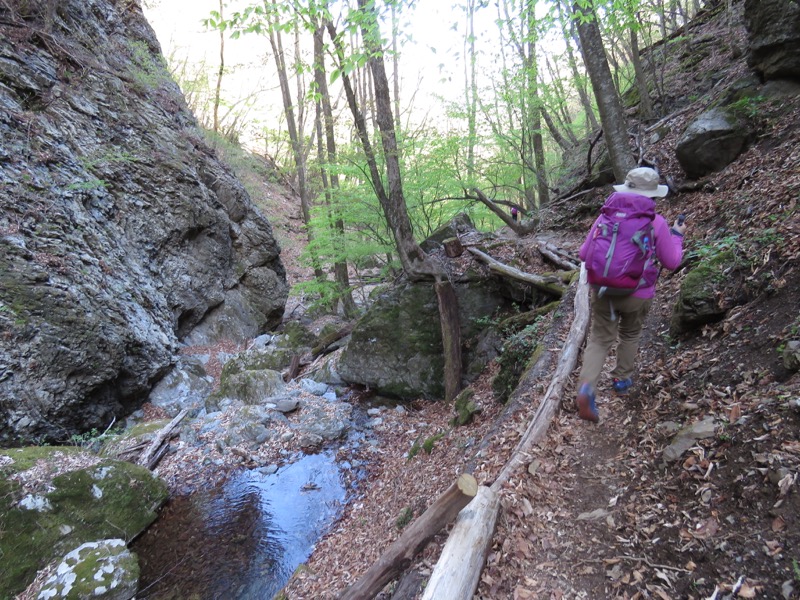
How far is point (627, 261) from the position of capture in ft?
10.3

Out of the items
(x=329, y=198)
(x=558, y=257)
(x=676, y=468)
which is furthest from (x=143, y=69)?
(x=676, y=468)

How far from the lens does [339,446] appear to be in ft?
25.9

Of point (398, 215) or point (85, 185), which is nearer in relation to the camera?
point (398, 215)

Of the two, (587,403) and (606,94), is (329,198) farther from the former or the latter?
(587,403)

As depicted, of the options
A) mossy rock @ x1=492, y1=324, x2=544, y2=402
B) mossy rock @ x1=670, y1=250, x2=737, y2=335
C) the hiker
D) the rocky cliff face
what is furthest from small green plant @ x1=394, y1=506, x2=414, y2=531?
the rocky cliff face

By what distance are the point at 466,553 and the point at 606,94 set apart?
7.67m

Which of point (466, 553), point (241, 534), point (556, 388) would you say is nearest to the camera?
point (466, 553)

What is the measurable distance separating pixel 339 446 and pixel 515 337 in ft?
13.5

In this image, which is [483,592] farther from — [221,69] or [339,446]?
[221,69]

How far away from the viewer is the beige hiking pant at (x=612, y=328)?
342 cm

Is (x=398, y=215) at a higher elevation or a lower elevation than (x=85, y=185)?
lower

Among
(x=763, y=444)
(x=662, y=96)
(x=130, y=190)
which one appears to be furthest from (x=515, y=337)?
(x=130, y=190)

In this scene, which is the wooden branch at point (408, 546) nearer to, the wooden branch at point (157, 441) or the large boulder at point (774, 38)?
the wooden branch at point (157, 441)

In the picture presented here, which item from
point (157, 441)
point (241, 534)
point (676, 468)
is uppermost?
point (676, 468)
